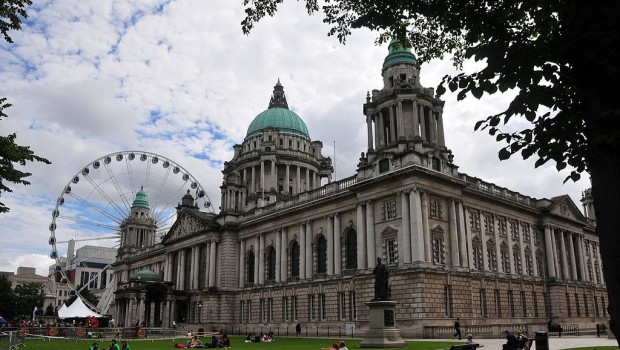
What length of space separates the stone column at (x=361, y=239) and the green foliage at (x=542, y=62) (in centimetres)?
3651

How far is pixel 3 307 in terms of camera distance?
10262 cm

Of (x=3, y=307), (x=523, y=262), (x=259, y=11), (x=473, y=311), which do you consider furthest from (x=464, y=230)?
(x=3, y=307)

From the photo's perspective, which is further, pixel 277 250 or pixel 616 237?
pixel 277 250

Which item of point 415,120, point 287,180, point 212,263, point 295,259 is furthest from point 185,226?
point 415,120

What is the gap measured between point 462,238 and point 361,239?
919cm

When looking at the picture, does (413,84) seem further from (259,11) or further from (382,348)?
(259,11)

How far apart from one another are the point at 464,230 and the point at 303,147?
48688 millimetres

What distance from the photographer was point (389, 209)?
1860 inches

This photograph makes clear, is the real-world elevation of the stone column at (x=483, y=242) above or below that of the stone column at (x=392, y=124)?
below

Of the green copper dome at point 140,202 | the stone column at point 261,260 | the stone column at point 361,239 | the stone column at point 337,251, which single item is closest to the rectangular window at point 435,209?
the stone column at point 361,239

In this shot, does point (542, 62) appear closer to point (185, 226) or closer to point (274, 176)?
point (185, 226)

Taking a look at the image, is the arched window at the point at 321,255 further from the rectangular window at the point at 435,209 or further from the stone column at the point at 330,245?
the rectangular window at the point at 435,209

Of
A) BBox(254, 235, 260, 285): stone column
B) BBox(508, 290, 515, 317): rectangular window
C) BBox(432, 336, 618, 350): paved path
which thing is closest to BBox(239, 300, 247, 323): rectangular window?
BBox(254, 235, 260, 285): stone column

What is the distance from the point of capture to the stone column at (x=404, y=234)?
44.1 metres
